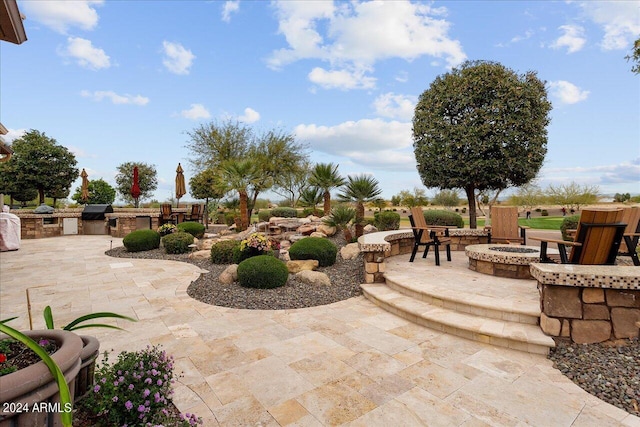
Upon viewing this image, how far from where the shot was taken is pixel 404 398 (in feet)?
7.32

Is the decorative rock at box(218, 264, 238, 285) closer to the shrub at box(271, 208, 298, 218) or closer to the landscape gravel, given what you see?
the landscape gravel

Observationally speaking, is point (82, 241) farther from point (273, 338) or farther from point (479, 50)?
point (479, 50)

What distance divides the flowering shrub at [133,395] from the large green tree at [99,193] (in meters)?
25.7

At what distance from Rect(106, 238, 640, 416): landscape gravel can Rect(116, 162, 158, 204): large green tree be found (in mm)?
20920

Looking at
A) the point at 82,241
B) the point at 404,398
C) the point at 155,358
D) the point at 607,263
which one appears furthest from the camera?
the point at 82,241

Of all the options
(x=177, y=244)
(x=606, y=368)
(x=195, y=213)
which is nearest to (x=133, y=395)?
(x=606, y=368)

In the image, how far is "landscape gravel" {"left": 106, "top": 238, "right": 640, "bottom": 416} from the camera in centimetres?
235

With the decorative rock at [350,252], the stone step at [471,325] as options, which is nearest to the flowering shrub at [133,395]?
the stone step at [471,325]

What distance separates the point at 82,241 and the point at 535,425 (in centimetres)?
1445

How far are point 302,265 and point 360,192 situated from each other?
11.0ft

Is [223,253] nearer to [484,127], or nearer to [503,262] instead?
[503,262]

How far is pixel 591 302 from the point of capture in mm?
2908

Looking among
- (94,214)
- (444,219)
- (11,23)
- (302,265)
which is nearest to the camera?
(11,23)

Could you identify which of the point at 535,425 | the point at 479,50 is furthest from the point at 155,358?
the point at 479,50
